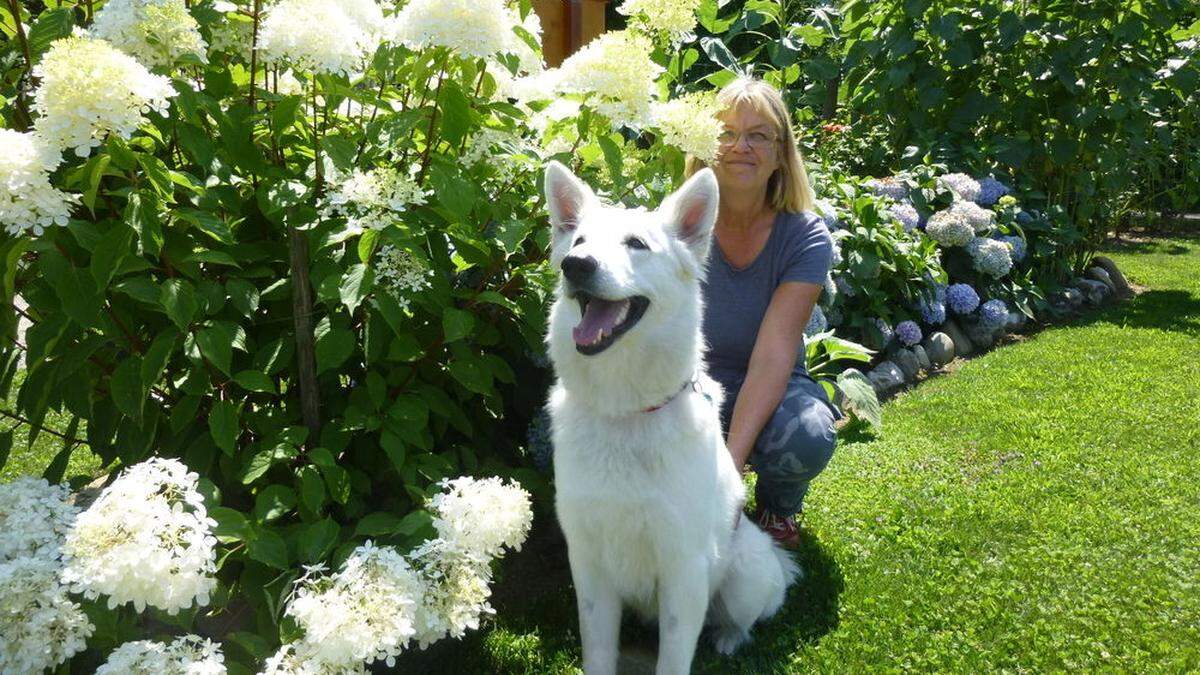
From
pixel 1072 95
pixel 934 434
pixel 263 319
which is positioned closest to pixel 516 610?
pixel 263 319

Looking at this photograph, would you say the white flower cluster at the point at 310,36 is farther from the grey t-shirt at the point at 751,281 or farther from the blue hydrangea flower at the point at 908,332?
the blue hydrangea flower at the point at 908,332

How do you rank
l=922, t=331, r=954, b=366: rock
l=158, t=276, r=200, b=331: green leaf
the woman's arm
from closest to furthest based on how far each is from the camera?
l=158, t=276, r=200, b=331: green leaf, the woman's arm, l=922, t=331, r=954, b=366: rock

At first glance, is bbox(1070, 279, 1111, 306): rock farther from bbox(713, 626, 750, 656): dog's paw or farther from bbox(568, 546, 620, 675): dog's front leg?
bbox(568, 546, 620, 675): dog's front leg

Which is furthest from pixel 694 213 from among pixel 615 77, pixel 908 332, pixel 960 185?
pixel 960 185

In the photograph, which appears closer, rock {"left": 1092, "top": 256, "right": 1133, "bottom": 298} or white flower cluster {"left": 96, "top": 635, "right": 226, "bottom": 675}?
white flower cluster {"left": 96, "top": 635, "right": 226, "bottom": 675}

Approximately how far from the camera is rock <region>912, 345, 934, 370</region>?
573 cm

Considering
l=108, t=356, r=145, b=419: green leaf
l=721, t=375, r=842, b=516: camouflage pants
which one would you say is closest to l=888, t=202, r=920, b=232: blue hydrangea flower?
l=721, t=375, r=842, b=516: camouflage pants

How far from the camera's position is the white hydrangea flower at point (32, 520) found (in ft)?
6.31

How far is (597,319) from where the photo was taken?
7.16ft

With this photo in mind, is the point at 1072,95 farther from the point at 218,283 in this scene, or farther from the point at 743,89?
the point at 218,283

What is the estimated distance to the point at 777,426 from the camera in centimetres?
325

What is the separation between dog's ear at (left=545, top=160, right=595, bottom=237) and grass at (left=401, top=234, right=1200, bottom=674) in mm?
1359

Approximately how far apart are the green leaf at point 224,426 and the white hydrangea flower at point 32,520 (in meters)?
0.36

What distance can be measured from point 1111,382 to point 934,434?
161 centimetres
